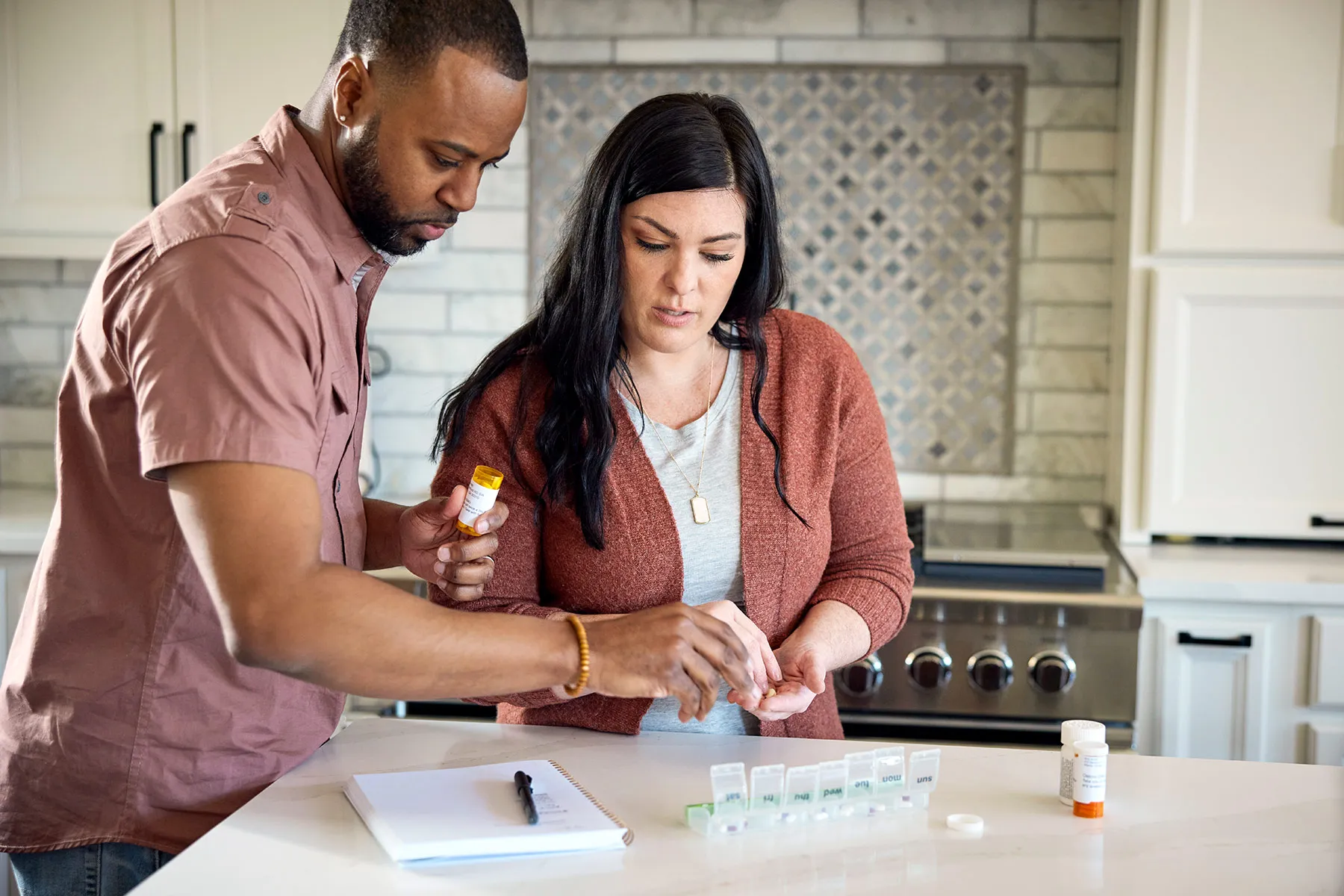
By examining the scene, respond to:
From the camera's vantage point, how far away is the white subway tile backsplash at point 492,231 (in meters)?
3.08

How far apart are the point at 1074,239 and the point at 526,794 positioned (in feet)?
7.25

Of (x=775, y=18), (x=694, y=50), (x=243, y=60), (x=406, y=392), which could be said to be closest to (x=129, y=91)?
(x=243, y=60)

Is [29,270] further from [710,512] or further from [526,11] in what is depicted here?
[710,512]

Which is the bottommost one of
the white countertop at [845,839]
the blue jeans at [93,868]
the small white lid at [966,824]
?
the blue jeans at [93,868]

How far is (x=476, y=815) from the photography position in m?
1.25

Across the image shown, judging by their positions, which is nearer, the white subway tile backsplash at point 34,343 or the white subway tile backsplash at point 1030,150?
the white subway tile backsplash at point 1030,150

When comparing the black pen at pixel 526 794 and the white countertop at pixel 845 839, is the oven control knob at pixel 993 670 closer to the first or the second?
the white countertop at pixel 845 839

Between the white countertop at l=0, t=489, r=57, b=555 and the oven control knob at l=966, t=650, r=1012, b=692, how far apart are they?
1752 mm

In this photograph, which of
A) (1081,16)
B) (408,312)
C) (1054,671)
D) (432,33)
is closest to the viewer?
(432,33)

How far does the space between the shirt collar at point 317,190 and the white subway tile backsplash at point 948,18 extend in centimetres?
197

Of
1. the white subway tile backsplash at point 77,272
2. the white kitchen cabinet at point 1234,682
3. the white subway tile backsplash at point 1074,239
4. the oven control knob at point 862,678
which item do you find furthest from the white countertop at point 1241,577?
the white subway tile backsplash at point 77,272

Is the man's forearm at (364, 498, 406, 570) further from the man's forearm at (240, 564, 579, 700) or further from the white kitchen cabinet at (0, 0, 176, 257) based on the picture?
the white kitchen cabinet at (0, 0, 176, 257)

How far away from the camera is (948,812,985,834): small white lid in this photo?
1254 mm

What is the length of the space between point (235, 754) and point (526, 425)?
59 centimetres
